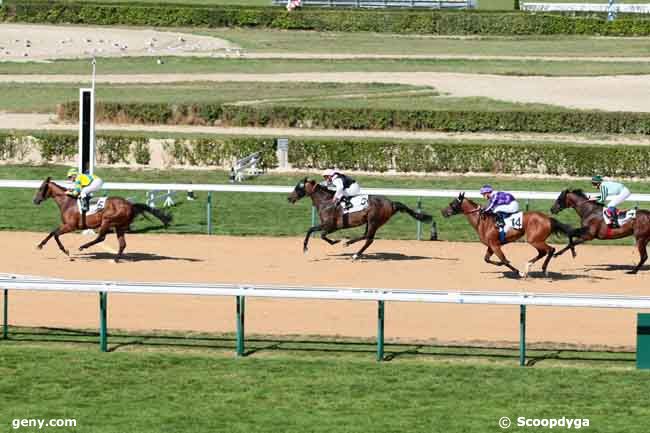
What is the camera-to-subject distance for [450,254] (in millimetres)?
21859

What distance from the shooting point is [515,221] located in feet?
62.5

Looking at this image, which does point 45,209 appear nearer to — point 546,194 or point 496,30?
point 546,194

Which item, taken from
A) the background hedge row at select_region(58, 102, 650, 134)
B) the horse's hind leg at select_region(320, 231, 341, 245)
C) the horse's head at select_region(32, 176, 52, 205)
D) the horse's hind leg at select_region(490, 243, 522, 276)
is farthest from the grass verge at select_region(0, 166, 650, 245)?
the background hedge row at select_region(58, 102, 650, 134)

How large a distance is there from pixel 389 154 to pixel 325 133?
17.1 feet

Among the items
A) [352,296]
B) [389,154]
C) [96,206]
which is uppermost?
[389,154]

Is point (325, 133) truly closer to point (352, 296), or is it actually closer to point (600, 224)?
point (600, 224)

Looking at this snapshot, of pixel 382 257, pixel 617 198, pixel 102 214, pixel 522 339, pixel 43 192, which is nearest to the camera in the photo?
pixel 522 339

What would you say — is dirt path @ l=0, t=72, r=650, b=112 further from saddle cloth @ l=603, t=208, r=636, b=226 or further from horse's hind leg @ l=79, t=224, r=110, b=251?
horse's hind leg @ l=79, t=224, r=110, b=251

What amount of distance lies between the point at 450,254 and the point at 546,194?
179cm

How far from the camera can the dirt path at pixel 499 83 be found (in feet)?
127

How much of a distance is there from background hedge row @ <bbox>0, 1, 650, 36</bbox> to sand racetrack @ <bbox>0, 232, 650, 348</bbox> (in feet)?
117

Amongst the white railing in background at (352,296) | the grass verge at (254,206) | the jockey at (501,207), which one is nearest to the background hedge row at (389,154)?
the grass verge at (254,206)

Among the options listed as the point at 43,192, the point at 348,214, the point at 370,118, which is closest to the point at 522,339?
the point at 348,214

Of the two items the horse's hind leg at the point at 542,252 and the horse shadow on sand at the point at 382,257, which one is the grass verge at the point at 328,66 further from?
the horse's hind leg at the point at 542,252
